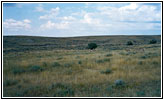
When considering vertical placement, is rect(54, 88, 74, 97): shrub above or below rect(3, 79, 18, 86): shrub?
below

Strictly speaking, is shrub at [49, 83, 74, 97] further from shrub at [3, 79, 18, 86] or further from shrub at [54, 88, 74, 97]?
shrub at [3, 79, 18, 86]

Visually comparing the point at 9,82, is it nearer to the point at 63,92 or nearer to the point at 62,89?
the point at 62,89

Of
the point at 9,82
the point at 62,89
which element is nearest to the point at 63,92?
the point at 62,89

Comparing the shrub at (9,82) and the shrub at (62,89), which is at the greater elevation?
the shrub at (9,82)

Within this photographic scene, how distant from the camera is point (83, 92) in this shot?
6266 mm

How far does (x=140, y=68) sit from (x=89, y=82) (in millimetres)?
3854

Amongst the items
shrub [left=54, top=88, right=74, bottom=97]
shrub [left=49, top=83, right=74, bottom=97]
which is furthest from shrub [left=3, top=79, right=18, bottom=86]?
shrub [left=54, top=88, right=74, bottom=97]

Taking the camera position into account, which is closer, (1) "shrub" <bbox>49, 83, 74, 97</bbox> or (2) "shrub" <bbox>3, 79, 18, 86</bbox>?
(1) "shrub" <bbox>49, 83, 74, 97</bbox>

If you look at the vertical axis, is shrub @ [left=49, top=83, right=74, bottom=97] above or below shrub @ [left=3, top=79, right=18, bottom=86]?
below

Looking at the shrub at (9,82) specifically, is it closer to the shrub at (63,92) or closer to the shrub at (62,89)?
the shrub at (62,89)

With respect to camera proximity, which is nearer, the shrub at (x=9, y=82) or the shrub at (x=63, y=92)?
the shrub at (x=63, y=92)

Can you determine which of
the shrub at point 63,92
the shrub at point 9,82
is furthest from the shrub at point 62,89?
the shrub at point 9,82

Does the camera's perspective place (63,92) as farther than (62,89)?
No

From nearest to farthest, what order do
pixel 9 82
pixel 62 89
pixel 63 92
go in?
pixel 63 92 → pixel 62 89 → pixel 9 82
